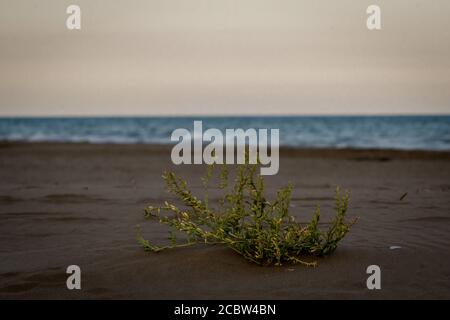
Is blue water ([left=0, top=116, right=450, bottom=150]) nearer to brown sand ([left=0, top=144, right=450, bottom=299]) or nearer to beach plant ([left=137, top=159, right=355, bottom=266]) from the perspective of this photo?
brown sand ([left=0, top=144, right=450, bottom=299])

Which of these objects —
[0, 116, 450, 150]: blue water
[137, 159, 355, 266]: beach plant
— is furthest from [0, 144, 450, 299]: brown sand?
[0, 116, 450, 150]: blue water

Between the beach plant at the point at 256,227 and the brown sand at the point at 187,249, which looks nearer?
the brown sand at the point at 187,249

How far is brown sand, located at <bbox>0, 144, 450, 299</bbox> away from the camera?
324 cm

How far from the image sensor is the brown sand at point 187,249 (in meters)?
3.24

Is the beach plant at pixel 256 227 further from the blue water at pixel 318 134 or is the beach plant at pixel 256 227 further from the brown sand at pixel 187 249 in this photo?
the blue water at pixel 318 134

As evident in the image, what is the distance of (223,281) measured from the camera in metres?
3.36

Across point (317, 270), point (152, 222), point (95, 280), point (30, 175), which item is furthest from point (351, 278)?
point (30, 175)

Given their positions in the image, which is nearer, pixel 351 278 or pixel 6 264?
pixel 351 278

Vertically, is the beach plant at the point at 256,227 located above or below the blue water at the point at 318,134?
below

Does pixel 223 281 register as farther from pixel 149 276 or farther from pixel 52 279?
pixel 52 279

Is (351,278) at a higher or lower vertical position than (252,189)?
lower

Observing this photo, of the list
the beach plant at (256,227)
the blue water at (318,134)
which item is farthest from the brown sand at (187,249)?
the blue water at (318,134)

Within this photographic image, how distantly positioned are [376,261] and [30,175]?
24.1 ft

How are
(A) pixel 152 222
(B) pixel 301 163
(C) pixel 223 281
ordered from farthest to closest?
(B) pixel 301 163
(A) pixel 152 222
(C) pixel 223 281
